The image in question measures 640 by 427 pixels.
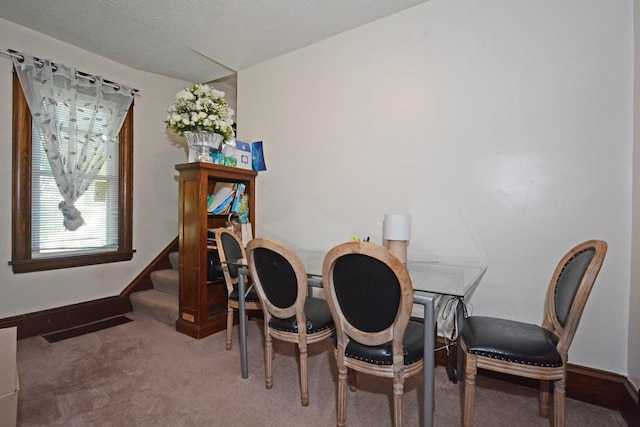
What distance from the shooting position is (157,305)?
9.91 feet

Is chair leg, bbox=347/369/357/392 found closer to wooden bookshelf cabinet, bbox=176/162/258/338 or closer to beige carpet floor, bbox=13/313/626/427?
beige carpet floor, bbox=13/313/626/427

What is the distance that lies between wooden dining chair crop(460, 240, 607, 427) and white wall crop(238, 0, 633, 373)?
0.42 metres

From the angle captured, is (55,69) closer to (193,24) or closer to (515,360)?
(193,24)

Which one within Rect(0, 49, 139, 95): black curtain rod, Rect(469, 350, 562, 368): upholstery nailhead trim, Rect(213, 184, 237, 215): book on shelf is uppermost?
Rect(0, 49, 139, 95): black curtain rod

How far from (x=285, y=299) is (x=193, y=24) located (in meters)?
2.39

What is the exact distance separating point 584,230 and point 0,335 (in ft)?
11.0

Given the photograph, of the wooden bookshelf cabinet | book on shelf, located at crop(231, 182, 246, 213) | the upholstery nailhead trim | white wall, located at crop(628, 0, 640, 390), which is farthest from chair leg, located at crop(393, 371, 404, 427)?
book on shelf, located at crop(231, 182, 246, 213)

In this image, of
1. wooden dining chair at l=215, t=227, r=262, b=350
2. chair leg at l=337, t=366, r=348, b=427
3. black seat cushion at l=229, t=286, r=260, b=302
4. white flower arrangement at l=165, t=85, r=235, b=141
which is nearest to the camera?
chair leg at l=337, t=366, r=348, b=427

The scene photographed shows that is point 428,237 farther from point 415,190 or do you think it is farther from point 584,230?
point 584,230

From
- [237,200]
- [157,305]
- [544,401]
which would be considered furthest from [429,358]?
[157,305]

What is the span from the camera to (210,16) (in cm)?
239

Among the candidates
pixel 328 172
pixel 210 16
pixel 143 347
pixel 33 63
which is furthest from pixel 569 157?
pixel 33 63

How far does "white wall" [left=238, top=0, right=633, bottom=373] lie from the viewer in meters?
1.71

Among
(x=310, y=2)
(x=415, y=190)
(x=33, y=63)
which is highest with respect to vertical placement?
(x=310, y=2)
